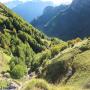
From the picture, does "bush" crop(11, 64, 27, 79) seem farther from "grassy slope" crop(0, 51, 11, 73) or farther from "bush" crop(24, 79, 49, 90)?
"bush" crop(24, 79, 49, 90)

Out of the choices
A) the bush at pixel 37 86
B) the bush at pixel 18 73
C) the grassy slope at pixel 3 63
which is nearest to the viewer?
the bush at pixel 37 86

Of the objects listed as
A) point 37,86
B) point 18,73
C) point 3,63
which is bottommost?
point 37,86

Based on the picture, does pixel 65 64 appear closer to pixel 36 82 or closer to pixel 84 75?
pixel 84 75

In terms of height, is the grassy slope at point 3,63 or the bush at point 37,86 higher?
the grassy slope at point 3,63

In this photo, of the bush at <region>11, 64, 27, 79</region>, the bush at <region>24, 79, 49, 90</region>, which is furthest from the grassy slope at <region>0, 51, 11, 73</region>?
the bush at <region>24, 79, 49, 90</region>

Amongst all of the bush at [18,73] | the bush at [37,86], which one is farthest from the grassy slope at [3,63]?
the bush at [37,86]

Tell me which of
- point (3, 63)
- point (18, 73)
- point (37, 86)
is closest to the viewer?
point (37, 86)

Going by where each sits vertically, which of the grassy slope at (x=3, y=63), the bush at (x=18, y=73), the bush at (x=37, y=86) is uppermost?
the grassy slope at (x=3, y=63)

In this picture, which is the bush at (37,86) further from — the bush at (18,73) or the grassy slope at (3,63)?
the grassy slope at (3,63)

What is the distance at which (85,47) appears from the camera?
155ft

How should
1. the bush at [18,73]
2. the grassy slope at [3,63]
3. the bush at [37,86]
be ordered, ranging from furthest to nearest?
the grassy slope at [3,63] < the bush at [18,73] < the bush at [37,86]

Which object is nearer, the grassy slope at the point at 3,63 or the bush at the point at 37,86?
the bush at the point at 37,86

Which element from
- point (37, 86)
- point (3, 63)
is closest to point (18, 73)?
point (3, 63)

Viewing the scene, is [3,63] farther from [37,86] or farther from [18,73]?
[37,86]
